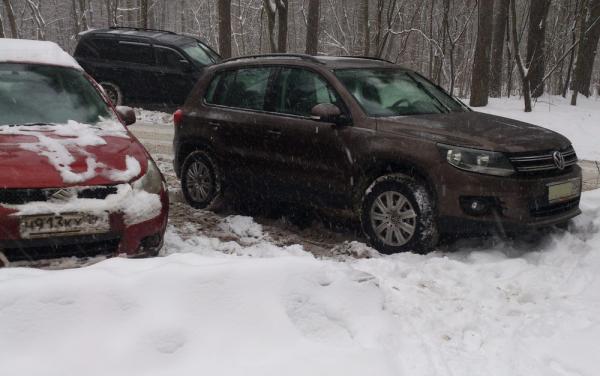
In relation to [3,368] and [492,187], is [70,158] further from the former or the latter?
[492,187]

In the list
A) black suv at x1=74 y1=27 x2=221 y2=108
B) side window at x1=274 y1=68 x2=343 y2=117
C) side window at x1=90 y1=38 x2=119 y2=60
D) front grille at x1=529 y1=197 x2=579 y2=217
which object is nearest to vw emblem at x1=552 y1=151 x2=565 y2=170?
front grille at x1=529 y1=197 x2=579 y2=217

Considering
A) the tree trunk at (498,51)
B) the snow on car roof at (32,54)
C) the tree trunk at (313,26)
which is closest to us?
the snow on car roof at (32,54)

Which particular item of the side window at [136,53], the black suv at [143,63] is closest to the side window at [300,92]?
the black suv at [143,63]

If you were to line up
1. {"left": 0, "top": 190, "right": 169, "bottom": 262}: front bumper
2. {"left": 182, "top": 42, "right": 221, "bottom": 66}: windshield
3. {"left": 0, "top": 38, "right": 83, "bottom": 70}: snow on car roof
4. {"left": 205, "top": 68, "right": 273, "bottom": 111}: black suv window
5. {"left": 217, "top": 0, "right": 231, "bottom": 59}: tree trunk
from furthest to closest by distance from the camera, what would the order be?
{"left": 217, "top": 0, "right": 231, "bottom": 59}: tree trunk, {"left": 182, "top": 42, "right": 221, "bottom": 66}: windshield, {"left": 205, "top": 68, "right": 273, "bottom": 111}: black suv window, {"left": 0, "top": 38, "right": 83, "bottom": 70}: snow on car roof, {"left": 0, "top": 190, "right": 169, "bottom": 262}: front bumper

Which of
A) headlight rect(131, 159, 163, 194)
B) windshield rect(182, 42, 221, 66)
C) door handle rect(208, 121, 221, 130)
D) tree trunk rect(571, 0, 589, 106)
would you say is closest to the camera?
headlight rect(131, 159, 163, 194)

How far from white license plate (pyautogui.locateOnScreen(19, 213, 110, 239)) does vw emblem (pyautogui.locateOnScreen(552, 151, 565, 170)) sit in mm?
3779

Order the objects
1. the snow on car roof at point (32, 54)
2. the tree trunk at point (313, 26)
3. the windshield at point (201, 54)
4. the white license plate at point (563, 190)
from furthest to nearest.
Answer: the tree trunk at point (313, 26) < the windshield at point (201, 54) < the snow on car roof at point (32, 54) < the white license plate at point (563, 190)

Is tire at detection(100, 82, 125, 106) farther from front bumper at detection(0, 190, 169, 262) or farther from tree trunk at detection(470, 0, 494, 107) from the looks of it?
front bumper at detection(0, 190, 169, 262)

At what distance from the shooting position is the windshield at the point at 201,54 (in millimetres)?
14234

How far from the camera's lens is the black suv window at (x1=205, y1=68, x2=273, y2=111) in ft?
21.7

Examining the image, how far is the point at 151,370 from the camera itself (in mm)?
2566

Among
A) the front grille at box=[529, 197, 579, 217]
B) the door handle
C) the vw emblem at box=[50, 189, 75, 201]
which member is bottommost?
the front grille at box=[529, 197, 579, 217]

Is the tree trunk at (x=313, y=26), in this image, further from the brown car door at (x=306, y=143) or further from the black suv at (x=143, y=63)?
the brown car door at (x=306, y=143)

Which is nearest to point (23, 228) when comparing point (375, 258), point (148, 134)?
point (375, 258)
